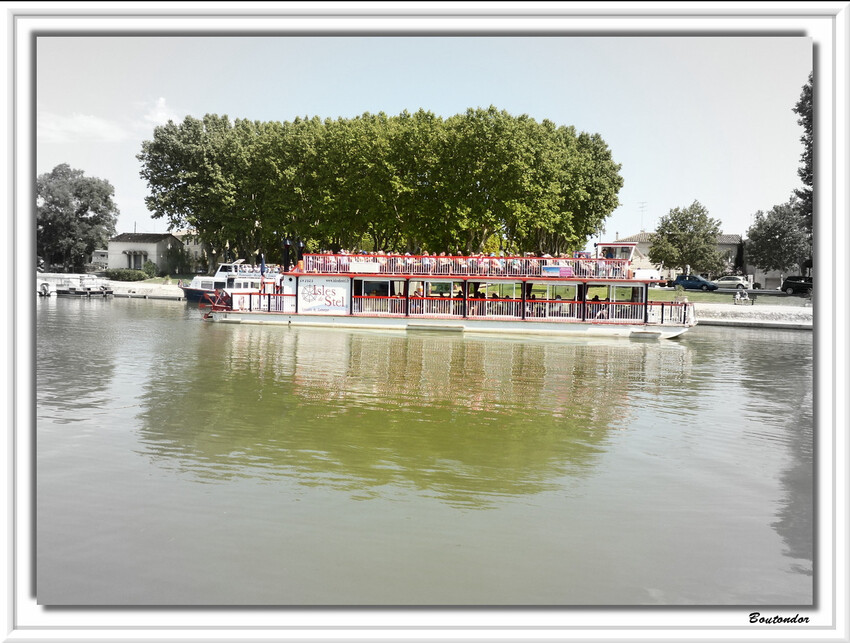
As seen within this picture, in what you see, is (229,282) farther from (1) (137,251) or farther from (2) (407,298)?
(1) (137,251)

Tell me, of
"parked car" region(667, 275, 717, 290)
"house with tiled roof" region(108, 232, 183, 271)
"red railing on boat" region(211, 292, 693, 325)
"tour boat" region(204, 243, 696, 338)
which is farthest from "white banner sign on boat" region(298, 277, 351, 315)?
"house with tiled roof" region(108, 232, 183, 271)

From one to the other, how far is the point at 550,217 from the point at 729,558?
46908 millimetres

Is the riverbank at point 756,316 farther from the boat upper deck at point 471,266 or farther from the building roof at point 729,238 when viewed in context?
the building roof at point 729,238

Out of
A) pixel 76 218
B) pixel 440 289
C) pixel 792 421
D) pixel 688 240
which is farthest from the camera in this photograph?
pixel 76 218

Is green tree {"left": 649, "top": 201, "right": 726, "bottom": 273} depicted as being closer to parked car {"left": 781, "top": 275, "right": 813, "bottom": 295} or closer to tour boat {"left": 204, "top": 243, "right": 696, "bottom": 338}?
parked car {"left": 781, "top": 275, "right": 813, "bottom": 295}

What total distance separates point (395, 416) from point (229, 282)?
150 ft

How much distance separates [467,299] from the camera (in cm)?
3928

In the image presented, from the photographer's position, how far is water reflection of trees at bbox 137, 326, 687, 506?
1062 cm

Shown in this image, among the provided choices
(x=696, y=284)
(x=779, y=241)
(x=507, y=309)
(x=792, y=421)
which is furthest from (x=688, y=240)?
(x=792, y=421)

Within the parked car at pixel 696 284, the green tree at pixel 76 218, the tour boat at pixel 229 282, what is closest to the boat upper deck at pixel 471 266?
the tour boat at pixel 229 282

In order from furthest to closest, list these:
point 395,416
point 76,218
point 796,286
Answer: point 76,218 → point 796,286 → point 395,416

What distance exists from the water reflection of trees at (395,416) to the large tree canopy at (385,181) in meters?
26.4

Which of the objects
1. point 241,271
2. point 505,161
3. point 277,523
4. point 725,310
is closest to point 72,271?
point 241,271

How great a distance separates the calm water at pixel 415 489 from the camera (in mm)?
6961
